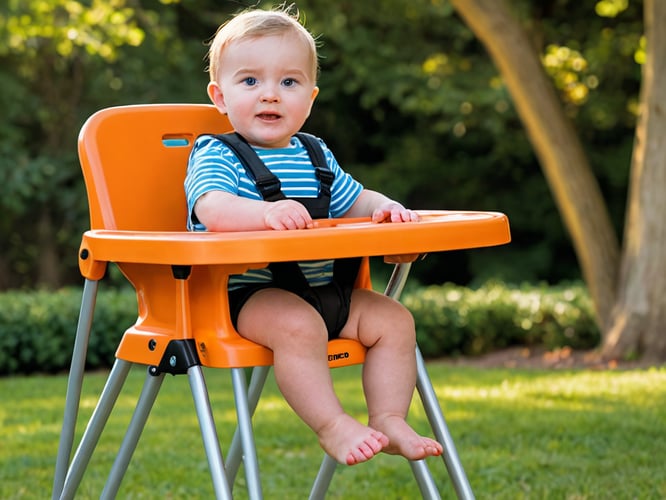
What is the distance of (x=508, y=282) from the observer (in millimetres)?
11930

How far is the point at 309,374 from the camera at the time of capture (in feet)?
6.69

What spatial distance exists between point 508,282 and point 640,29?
3493 millimetres

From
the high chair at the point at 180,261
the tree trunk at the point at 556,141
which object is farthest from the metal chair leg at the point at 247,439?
the tree trunk at the point at 556,141

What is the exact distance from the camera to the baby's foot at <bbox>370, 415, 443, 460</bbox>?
6.63ft

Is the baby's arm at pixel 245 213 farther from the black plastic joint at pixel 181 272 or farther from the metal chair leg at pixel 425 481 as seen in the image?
the metal chair leg at pixel 425 481

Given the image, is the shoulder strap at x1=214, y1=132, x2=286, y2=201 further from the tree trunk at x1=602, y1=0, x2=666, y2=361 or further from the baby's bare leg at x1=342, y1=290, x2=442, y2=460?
the tree trunk at x1=602, y1=0, x2=666, y2=361

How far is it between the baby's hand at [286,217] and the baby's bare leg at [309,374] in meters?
0.18

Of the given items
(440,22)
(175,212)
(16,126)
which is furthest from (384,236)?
(16,126)

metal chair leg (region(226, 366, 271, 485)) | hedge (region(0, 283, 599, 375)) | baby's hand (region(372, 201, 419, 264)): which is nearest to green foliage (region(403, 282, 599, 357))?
hedge (region(0, 283, 599, 375))

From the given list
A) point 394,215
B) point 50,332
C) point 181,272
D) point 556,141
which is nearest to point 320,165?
point 394,215

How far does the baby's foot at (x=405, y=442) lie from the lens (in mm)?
2021

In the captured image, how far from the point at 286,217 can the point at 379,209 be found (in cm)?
34

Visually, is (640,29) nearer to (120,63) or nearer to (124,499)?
(120,63)

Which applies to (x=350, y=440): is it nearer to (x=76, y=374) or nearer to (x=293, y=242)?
(x=293, y=242)
